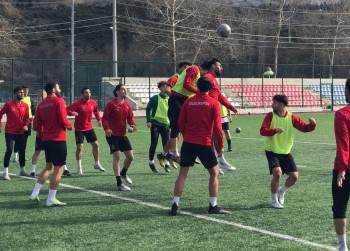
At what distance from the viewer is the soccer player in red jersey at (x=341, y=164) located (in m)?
6.53

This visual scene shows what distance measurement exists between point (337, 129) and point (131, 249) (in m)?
2.67

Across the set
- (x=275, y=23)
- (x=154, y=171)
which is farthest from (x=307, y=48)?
(x=154, y=171)

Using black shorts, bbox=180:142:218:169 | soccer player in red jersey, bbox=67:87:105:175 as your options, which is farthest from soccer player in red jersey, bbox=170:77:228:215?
soccer player in red jersey, bbox=67:87:105:175

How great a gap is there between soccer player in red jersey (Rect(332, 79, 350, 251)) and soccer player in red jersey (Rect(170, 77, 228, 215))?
2762mm

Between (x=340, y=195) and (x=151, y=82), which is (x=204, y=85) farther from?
(x=151, y=82)

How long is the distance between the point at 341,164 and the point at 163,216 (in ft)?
11.0

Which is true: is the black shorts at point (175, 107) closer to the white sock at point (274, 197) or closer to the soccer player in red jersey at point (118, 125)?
the soccer player in red jersey at point (118, 125)

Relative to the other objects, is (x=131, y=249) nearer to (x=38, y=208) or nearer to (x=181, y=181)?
(x=181, y=181)

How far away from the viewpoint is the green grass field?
7594mm

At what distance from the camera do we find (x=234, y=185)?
39.8 ft

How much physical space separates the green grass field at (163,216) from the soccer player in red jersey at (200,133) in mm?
400

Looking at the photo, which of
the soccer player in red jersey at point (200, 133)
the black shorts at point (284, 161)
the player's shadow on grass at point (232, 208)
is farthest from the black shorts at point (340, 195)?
the black shorts at point (284, 161)

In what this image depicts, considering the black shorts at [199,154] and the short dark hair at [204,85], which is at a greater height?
the short dark hair at [204,85]

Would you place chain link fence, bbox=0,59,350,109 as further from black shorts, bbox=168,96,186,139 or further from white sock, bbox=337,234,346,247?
white sock, bbox=337,234,346,247
